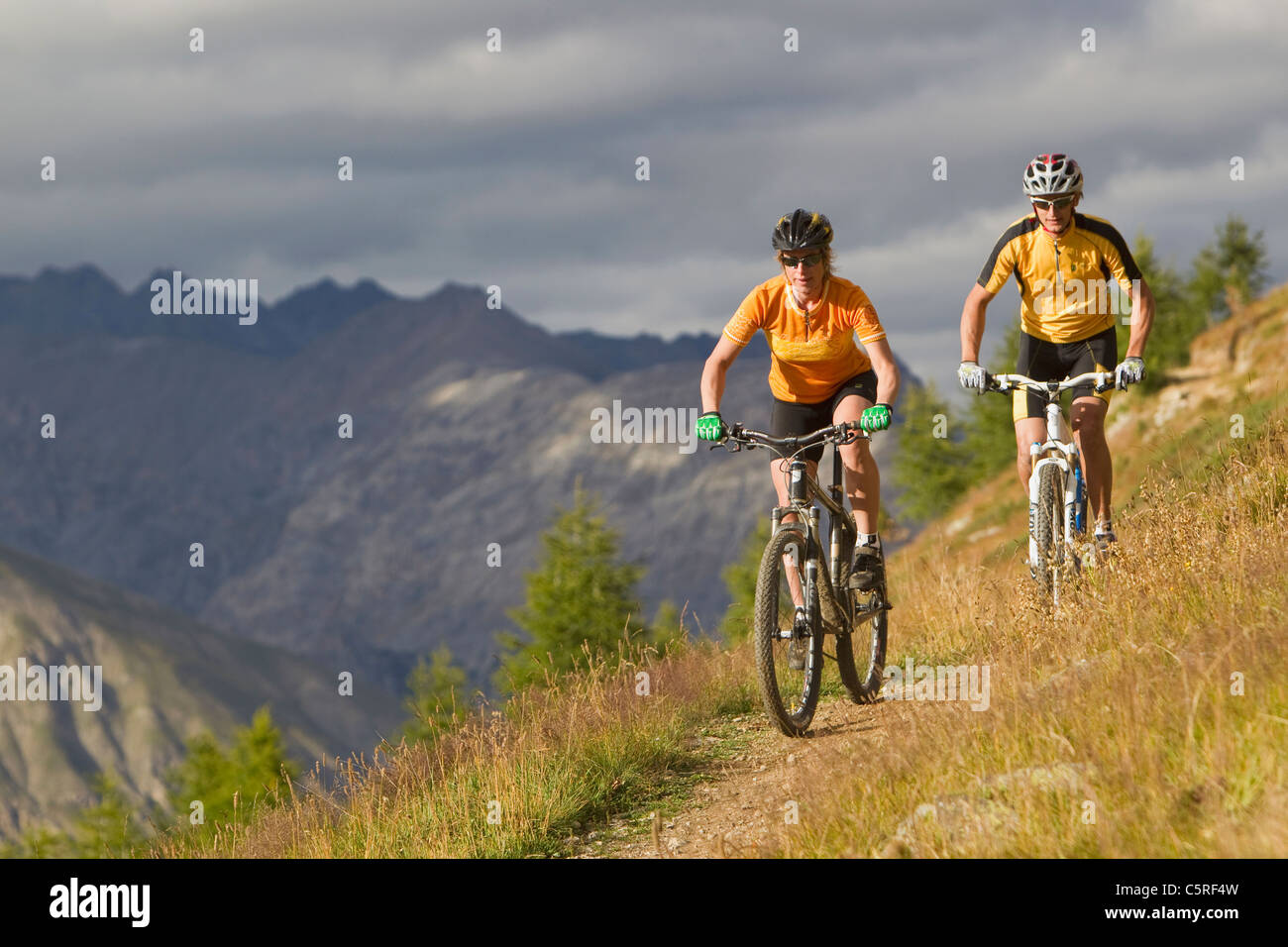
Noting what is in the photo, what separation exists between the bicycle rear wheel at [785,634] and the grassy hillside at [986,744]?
0.87ft

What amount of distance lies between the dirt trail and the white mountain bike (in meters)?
1.42

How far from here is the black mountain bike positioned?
7.49m

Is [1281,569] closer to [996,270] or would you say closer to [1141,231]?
[996,270]

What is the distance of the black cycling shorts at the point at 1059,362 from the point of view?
8594 millimetres

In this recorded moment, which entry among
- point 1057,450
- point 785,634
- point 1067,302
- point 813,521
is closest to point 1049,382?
point 1057,450

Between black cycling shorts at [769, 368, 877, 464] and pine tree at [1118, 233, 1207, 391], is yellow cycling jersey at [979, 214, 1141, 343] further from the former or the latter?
pine tree at [1118, 233, 1207, 391]

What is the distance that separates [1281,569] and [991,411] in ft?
207

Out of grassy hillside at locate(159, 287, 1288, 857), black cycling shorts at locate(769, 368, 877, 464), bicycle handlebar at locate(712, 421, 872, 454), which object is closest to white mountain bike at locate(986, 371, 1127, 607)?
grassy hillside at locate(159, 287, 1288, 857)

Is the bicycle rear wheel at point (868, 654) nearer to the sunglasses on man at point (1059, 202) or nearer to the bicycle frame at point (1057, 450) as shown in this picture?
the bicycle frame at point (1057, 450)

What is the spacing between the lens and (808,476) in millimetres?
7828

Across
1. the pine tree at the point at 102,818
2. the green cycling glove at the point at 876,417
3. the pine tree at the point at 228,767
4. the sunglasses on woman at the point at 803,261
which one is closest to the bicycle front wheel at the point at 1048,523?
the green cycling glove at the point at 876,417

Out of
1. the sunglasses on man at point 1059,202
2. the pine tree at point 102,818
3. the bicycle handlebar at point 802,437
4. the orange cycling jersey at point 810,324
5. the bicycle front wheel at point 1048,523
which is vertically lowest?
the pine tree at point 102,818
